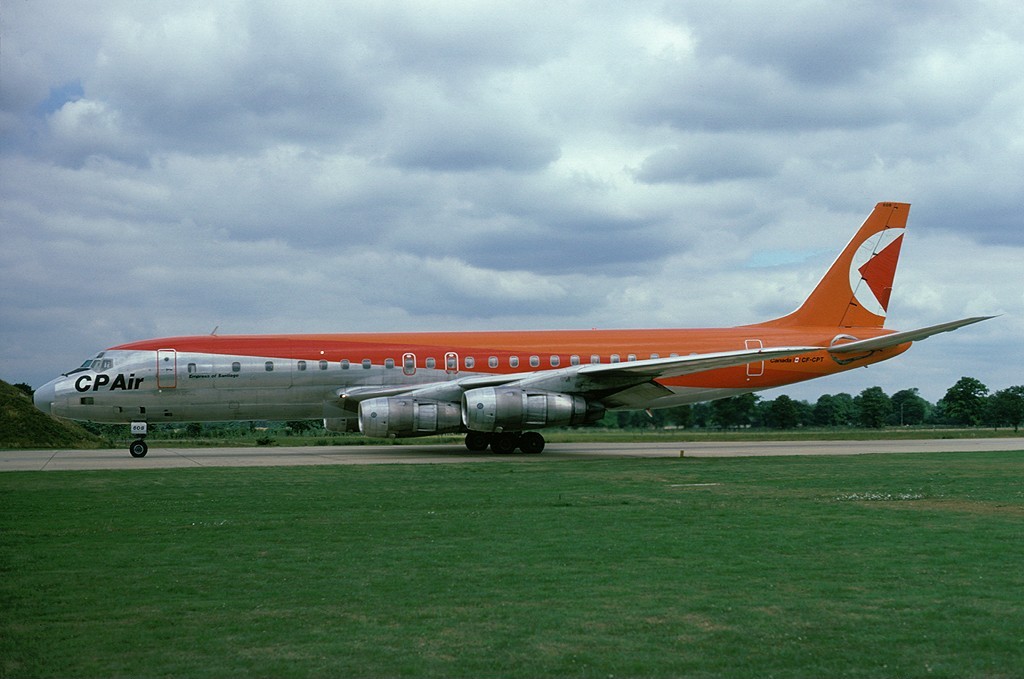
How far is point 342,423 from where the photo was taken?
2720 cm

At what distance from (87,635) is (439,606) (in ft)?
7.98

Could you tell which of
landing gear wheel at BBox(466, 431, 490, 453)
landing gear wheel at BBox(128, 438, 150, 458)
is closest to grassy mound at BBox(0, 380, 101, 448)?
landing gear wheel at BBox(128, 438, 150, 458)

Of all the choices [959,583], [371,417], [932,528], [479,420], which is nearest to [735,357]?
[479,420]

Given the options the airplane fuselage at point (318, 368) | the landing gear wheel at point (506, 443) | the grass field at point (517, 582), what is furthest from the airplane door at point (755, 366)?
the grass field at point (517, 582)

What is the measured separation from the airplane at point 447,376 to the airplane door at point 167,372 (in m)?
0.03

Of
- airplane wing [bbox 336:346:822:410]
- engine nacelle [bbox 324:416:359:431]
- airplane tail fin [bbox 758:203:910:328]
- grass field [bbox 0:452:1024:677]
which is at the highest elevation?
airplane tail fin [bbox 758:203:910:328]

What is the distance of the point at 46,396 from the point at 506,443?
1218cm

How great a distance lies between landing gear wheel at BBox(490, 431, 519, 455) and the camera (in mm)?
25938

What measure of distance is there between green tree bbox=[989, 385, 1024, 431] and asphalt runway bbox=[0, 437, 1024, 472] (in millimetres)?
16368

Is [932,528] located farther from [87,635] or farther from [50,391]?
[50,391]

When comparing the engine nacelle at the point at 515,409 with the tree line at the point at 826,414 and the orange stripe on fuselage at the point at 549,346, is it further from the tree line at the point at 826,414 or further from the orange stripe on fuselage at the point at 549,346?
the tree line at the point at 826,414

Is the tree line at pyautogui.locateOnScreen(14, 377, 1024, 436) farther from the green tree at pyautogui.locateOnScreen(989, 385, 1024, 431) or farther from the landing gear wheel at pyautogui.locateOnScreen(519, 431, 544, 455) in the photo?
the landing gear wheel at pyautogui.locateOnScreen(519, 431, 544, 455)

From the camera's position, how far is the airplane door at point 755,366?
28.2 metres

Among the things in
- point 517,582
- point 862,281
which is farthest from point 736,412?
point 517,582
